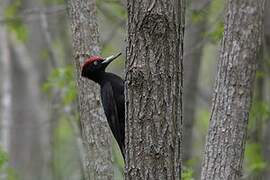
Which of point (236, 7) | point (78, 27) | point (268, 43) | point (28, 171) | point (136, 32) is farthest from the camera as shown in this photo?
point (28, 171)

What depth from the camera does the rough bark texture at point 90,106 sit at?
5234mm

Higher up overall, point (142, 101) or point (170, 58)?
point (170, 58)

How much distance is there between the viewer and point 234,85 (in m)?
4.28

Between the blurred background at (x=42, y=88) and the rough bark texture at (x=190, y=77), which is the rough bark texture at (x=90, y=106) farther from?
the rough bark texture at (x=190, y=77)

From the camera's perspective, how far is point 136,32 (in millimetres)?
3531

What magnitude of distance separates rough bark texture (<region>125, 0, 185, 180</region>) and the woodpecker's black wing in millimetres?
2251

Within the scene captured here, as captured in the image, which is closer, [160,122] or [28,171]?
[160,122]

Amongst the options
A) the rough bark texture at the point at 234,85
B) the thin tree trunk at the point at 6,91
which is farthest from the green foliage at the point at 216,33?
the thin tree trunk at the point at 6,91

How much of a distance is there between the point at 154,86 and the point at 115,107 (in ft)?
8.99

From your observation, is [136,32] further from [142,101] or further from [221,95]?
[221,95]

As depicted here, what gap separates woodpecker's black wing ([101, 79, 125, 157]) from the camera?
600cm

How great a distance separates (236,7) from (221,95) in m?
0.59

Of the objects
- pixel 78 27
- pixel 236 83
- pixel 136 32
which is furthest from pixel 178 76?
pixel 78 27

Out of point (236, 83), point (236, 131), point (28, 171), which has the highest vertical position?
point (236, 83)
